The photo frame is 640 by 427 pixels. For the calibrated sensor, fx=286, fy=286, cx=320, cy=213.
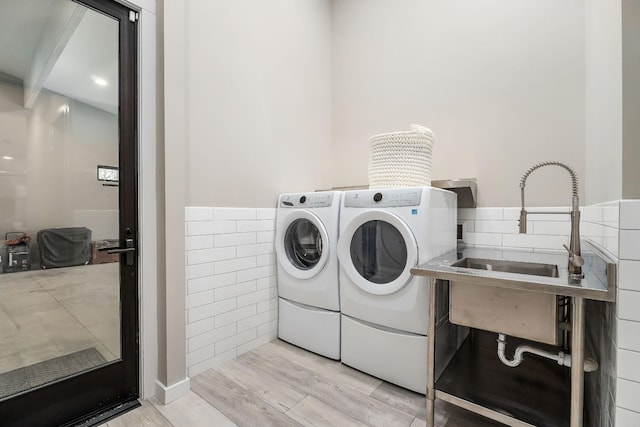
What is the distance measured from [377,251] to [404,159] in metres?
0.63

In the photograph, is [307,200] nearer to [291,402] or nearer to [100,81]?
[291,402]

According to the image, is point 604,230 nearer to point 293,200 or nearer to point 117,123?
point 293,200

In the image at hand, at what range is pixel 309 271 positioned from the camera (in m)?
2.06

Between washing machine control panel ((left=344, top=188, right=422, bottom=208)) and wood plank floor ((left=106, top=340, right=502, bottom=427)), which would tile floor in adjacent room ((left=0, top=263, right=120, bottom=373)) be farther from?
washing machine control panel ((left=344, top=188, right=422, bottom=208))

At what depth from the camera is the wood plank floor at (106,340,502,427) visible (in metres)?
1.43

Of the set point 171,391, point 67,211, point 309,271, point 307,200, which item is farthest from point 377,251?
point 67,211

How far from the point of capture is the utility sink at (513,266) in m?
1.54

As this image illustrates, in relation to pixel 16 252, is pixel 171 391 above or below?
below

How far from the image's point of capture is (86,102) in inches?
57.7

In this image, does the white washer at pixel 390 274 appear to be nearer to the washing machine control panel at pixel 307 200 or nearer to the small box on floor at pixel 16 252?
the washing machine control panel at pixel 307 200

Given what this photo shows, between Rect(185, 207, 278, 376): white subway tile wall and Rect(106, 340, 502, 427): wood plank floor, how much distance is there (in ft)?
0.56

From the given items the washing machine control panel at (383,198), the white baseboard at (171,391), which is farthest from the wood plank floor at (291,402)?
the washing machine control panel at (383,198)

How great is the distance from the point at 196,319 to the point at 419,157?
1.79 metres

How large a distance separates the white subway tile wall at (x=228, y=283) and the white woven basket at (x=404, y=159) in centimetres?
97
